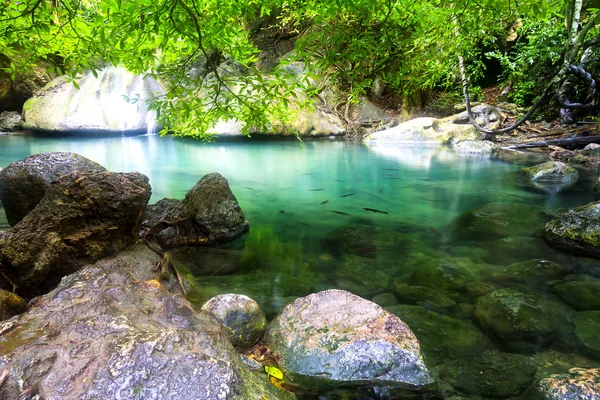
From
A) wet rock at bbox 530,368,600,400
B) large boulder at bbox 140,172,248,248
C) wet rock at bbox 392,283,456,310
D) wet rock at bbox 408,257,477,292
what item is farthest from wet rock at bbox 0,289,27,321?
wet rock at bbox 408,257,477,292

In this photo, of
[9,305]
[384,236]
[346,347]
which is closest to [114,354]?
[9,305]

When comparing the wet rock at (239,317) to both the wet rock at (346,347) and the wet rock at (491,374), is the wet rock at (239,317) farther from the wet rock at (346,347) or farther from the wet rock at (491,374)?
the wet rock at (491,374)

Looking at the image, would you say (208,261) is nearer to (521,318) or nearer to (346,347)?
(346,347)

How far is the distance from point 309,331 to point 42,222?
8.74 feet

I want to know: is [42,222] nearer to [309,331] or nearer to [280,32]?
[309,331]

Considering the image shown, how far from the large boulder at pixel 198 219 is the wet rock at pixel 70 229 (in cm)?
131

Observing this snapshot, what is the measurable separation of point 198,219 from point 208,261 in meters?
0.83

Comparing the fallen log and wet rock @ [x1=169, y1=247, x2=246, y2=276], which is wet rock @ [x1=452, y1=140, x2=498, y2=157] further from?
wet rock @ [x1=169, y1=247, x2=246, y2=276]

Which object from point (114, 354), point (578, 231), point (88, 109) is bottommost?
point (578, 231)

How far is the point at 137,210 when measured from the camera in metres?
3.43

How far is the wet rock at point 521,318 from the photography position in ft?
9.42

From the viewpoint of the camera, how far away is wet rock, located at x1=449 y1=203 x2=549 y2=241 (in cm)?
553

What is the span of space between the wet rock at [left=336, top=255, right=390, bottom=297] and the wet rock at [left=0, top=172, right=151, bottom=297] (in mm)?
2426

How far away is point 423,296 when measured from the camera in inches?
142
